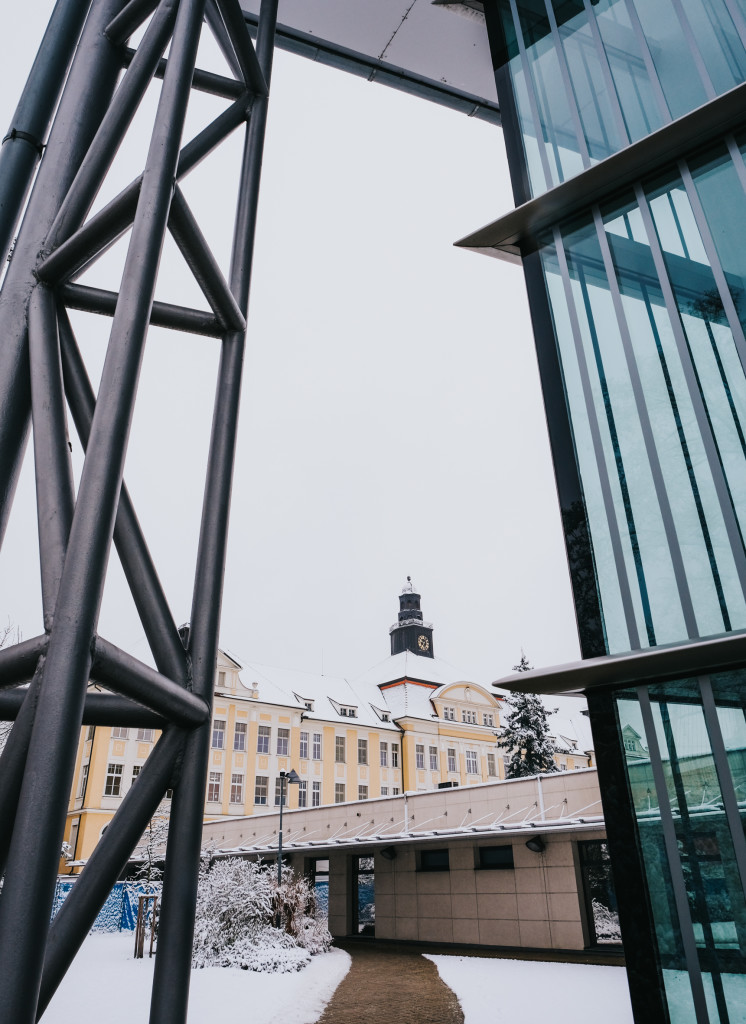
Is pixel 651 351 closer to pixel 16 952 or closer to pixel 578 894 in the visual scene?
pixel 16 952

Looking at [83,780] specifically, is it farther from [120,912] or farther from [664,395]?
[664,395]

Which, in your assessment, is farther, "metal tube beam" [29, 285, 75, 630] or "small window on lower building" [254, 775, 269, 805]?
"small window on lower building" [254, 775, 269, 805]

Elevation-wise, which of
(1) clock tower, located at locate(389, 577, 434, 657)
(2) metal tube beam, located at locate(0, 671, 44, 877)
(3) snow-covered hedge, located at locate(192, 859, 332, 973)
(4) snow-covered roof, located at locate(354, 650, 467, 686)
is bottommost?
(3) snow-covered hedge, located at locate(192, 859, 332, 973)

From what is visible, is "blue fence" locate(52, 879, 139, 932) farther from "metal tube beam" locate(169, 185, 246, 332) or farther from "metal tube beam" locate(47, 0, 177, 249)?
"metal tube beam" locate(47, 0, 177, 249)

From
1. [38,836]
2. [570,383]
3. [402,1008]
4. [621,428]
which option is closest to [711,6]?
[570,383]

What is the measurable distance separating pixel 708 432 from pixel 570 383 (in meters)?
1.11

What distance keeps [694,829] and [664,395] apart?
2607mm

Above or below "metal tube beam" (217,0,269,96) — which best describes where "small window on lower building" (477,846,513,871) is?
below

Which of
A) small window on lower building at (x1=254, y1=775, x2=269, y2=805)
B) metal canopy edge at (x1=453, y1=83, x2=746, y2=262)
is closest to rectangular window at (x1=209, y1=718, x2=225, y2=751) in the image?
small window on lower building at (x1=254, y1=775, x2=269, y2=805)

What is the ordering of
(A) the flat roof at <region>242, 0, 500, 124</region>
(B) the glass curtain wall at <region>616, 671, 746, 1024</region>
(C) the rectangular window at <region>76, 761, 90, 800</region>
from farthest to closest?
(C) the rectangular window at <region>76, 761, 90, 800</region> → (A) the flat roof at <region>242, 0, 500, 124</region> → (B) the glass curtain wall at <region>616, 671, 746, 1024</region>

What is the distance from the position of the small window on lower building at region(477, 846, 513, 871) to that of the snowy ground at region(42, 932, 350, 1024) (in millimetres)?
4672

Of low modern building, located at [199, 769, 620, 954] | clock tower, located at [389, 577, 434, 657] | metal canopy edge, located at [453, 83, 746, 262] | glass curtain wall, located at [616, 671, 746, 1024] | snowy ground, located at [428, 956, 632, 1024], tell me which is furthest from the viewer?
clock tower, located at [389, 577, 434, 657]

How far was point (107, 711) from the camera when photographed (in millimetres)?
2824

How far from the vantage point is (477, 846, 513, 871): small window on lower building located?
19484 millimetres
